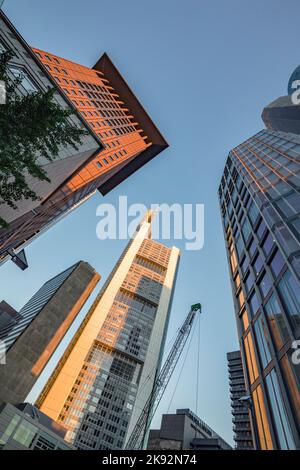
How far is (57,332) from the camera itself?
285ft

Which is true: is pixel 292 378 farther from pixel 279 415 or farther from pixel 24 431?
pixel 24 431

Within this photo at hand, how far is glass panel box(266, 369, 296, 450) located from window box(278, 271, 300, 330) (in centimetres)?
424

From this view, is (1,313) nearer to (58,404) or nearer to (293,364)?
(58,404)

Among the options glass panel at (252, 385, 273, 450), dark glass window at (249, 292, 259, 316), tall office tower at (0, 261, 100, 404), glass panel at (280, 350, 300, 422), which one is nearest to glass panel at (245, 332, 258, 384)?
glass panel at (252, 385, 273, 450)

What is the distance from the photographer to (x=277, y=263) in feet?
72.2

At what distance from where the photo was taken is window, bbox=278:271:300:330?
684 inches

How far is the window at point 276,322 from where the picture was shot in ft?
59.8

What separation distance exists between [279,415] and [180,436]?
127891 millimetres

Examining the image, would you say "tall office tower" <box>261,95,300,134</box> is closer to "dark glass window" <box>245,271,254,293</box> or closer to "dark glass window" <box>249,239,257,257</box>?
"dark glass window" <box>249,239,257,257</box>

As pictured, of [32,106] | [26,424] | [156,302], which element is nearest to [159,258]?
[156,302]

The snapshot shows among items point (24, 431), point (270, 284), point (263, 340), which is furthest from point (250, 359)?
point (24, 431)

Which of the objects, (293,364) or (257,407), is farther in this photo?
(257,407)
